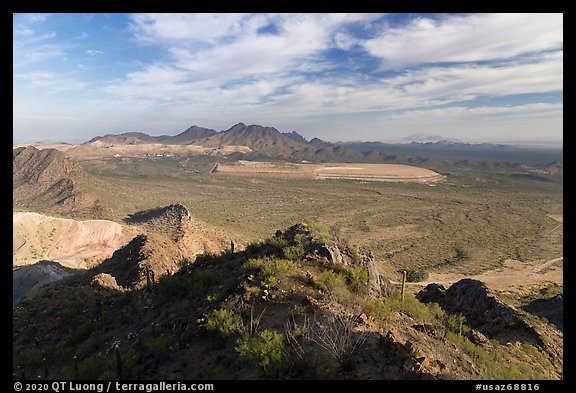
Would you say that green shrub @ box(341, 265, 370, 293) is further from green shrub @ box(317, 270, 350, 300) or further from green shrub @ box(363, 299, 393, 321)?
green shrub @ box(363, 299, 393, 321)

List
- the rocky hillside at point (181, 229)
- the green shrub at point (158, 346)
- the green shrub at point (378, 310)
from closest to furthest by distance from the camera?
the green shrub at point (158, 346)
the green shrub at point (378, 310)
the rocky hillside at point (181, 229)

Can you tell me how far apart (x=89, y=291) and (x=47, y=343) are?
441cm

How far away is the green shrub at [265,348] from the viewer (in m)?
6.21

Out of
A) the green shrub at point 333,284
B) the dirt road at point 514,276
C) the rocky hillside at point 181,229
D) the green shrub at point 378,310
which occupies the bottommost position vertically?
the dirt road at point 514,276

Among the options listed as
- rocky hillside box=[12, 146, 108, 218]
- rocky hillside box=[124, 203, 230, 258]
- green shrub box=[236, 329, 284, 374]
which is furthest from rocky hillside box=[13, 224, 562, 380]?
rocky hillside box=[12, 146, 108, 218]

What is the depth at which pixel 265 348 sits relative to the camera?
21.3 feet

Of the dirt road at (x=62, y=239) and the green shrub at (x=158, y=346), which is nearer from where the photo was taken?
the green shrub at (x=158, y=346)

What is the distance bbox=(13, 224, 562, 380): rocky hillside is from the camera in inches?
248

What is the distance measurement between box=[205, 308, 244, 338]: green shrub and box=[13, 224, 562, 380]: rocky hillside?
3 cm

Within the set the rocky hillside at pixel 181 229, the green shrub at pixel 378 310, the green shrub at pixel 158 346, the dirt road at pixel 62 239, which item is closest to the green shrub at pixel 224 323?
the green shrub at pixel 158 346

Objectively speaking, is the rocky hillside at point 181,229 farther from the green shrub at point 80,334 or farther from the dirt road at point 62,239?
the green shrub at point 80,334

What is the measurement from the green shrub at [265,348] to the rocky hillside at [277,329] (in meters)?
0.02

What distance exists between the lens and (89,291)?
15.6 meters
